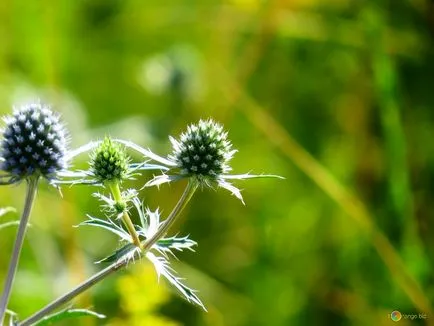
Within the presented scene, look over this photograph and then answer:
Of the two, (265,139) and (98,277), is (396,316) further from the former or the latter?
(98,277)

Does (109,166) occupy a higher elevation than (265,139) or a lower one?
lower

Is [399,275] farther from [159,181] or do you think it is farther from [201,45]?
[201,45]

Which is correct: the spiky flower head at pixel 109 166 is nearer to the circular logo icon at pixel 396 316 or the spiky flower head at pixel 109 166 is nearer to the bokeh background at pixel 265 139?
the bokeh background at pixel 265 139

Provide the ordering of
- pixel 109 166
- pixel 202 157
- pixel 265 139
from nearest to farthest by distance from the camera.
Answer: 1. pixel 109 166
2. pixel 202 157
3. pixel 265 139

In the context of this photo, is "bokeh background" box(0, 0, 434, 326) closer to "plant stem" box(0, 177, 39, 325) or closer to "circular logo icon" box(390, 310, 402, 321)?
"circular logo icon" box(390, 310, 402, 321)

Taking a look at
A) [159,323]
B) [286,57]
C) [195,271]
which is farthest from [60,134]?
[286,57]

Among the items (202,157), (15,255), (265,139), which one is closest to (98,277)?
(15,255)

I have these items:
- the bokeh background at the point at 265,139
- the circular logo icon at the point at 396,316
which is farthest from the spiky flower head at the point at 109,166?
the circular logo icon at the point at 396,316
